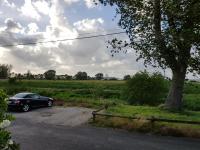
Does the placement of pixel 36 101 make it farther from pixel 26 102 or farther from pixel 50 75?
pixel 50 75

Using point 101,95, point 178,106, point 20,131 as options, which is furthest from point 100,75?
point 20,131

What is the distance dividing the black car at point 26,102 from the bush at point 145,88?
813cm

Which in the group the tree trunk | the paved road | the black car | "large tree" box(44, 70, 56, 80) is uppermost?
"large tree" box(44, 70, 56, 80)

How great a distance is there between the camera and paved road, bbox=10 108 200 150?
53.7ft

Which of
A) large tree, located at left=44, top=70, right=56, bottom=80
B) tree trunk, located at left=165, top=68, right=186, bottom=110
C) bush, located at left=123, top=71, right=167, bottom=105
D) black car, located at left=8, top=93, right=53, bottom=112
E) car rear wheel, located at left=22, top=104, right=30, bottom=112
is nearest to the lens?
tree trunk, located at left=165, top=68, right=186, bottom=110

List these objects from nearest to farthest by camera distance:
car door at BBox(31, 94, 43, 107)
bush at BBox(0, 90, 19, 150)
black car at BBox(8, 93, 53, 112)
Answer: bush at BBox(0, 90, 19, 150) < black car at BBox(8, 93, 53, 112) < car door at BBox(31, 94, 43, 107)

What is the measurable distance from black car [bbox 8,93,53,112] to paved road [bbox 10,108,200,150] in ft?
16.5

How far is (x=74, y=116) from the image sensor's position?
26.8 m

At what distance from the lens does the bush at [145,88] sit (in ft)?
121

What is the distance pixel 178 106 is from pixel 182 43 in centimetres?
622

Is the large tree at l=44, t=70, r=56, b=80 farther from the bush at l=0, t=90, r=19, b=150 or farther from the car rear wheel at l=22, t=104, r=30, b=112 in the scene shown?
the bush at l=0, t=90, r=19, b=150

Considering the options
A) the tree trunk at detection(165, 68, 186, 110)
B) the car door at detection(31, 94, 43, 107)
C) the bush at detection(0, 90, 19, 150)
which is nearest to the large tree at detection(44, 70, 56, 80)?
the car door at detection(31, 94, 43, 107)

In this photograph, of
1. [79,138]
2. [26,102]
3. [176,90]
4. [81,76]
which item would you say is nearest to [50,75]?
[81,76]

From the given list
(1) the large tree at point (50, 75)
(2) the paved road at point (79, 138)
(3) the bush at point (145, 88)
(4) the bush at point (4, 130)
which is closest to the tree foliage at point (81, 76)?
(1) the large tree at point (50, 75)
